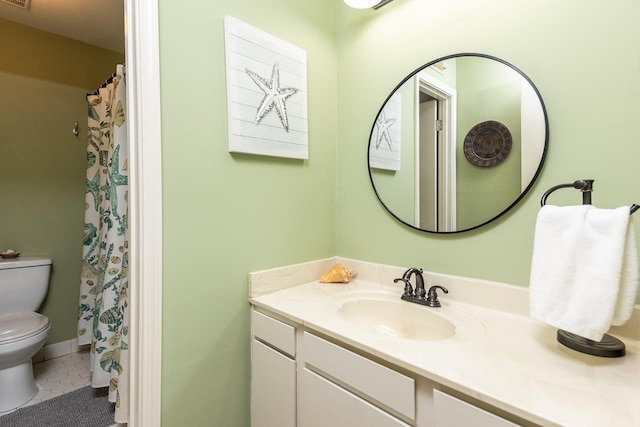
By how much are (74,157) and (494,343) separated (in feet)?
9.75

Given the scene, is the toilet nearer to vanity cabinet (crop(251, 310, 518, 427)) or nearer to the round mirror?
vanity cabinet (crop(251, 310, 518, 427))

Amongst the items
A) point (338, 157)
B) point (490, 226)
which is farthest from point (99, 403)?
point (490, 226)

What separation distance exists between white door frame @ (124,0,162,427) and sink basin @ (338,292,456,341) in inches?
26.2

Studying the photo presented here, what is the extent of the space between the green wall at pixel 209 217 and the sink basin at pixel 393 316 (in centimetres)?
39

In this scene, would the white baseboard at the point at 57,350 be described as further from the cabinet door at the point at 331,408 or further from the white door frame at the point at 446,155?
the white door frame at the point at 446,155

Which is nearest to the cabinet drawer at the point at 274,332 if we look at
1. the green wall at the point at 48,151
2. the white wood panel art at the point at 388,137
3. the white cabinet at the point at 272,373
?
the white cabinet at the point at 272,373

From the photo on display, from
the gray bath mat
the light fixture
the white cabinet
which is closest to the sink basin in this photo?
the white cabinet

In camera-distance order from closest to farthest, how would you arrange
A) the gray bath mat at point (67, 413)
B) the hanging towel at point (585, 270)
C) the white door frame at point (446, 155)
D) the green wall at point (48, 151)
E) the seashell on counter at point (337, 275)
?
1. the hanging towel at point (585, 270)
2. the white door frame at point (446, 155)
3. the seashell on counter at point (337, 275)
4. the gray bath mat at point (67, 413)
5. the green wall at point (48, 151)

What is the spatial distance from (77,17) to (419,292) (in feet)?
9.09

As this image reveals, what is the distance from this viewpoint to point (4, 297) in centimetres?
190

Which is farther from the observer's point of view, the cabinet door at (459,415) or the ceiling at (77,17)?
the ceiling at (77,17)

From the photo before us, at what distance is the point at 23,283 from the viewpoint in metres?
1.97

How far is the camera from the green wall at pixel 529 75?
85cm

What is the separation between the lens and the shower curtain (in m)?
1.33
